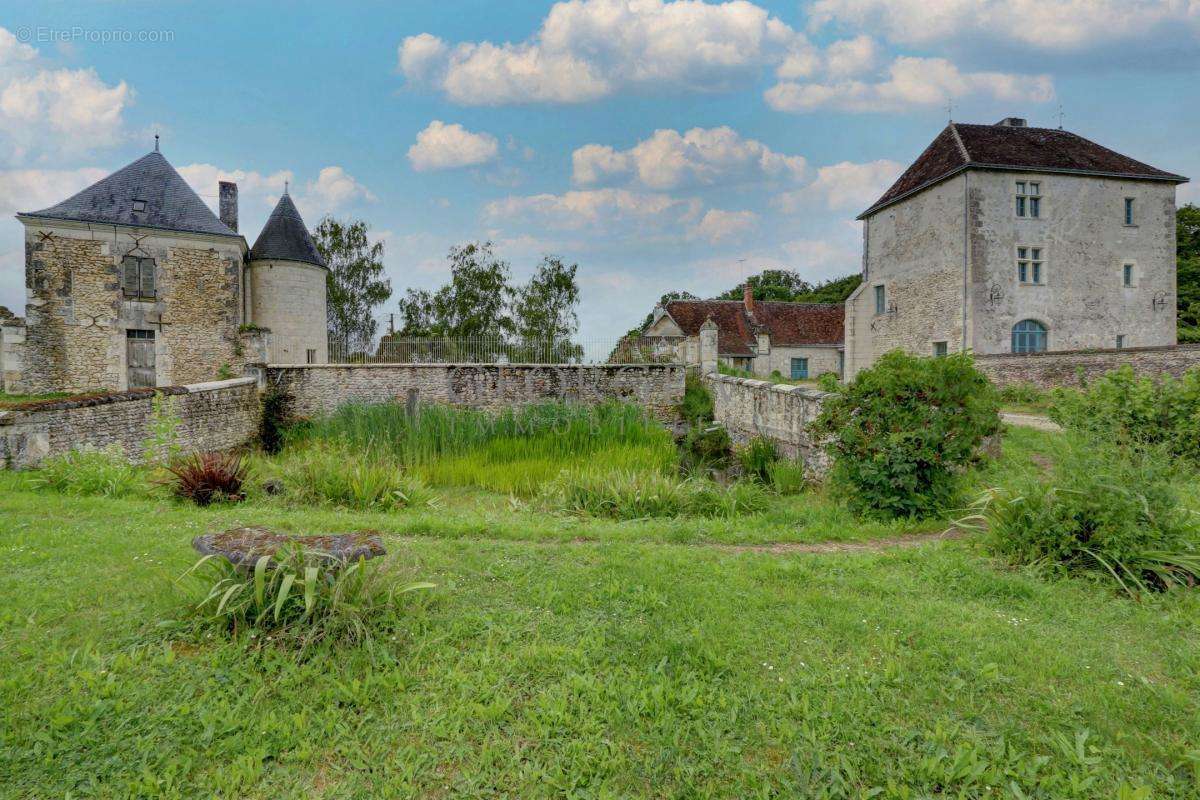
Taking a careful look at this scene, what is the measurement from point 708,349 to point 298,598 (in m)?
14.1

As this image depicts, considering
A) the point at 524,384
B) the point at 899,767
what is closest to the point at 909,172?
the point at 524,384

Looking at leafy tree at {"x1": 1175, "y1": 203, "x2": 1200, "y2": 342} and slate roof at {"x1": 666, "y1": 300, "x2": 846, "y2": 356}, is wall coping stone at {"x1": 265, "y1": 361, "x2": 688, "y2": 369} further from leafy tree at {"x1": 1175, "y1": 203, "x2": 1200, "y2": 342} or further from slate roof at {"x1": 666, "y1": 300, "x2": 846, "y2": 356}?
leafy tree at {"x1": 1175, "y1": 203, "x2": 1200, "y2": 342}

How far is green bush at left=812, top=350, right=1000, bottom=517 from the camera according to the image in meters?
6.25

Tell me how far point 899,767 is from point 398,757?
203cm

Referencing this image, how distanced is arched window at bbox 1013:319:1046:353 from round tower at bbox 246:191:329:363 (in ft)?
76.3

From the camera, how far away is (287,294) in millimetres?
21094

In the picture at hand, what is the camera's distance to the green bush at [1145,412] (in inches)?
292

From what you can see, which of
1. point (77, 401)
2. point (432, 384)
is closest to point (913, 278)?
point (432, 384)

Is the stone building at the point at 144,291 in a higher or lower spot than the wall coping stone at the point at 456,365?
higher

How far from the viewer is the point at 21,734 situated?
2736 mm

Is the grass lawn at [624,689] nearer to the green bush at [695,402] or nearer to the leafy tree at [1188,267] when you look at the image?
the green bush at [695,402]

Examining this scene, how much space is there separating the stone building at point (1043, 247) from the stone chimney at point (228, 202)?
949 inches

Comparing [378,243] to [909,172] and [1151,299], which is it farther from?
[1151,299]

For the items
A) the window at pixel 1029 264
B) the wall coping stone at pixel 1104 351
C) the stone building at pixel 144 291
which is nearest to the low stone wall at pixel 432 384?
the stone building at pixel 144 291
